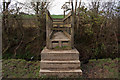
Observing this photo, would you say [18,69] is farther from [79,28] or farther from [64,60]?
[79,28]

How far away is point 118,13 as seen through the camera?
5605mm

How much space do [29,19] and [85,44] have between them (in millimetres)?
3718

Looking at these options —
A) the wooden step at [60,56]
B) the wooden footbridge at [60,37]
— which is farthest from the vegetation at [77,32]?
the wooden step at [60,56]

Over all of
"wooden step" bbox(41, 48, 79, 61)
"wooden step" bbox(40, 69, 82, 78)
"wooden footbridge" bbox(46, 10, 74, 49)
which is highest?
"wooden footbridge" bbox(46, 10, 74, 49)

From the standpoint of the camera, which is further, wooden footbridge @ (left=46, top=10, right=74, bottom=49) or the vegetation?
the vegetation

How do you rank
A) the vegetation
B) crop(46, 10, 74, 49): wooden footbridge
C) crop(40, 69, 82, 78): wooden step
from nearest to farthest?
crop(40, 69, 82, 78): wooden step
crop(46, 10, 74, 49): wooden footbridge
the vegetation

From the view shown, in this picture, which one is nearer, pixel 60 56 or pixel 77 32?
pixel 60 56

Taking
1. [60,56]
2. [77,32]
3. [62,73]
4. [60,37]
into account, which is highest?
[77,32]

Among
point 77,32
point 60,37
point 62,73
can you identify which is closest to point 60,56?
point 62,73

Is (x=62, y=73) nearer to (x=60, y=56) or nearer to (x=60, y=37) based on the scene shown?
(x=60, y=56)

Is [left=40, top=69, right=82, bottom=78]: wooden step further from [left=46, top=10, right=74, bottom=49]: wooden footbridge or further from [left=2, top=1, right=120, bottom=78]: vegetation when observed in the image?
[left=2, top=1, right=120, bottom=78]: vegetation

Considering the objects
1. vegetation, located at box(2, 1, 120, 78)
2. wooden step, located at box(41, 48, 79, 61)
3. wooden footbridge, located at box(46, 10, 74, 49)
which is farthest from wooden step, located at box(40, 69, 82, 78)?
vegetation, located at box(2, 1, 120, 78)

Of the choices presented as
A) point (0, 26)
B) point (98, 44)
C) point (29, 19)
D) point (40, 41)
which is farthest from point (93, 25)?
point (0, 26)

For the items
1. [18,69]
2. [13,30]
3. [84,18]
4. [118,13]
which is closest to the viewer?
[18,69]
